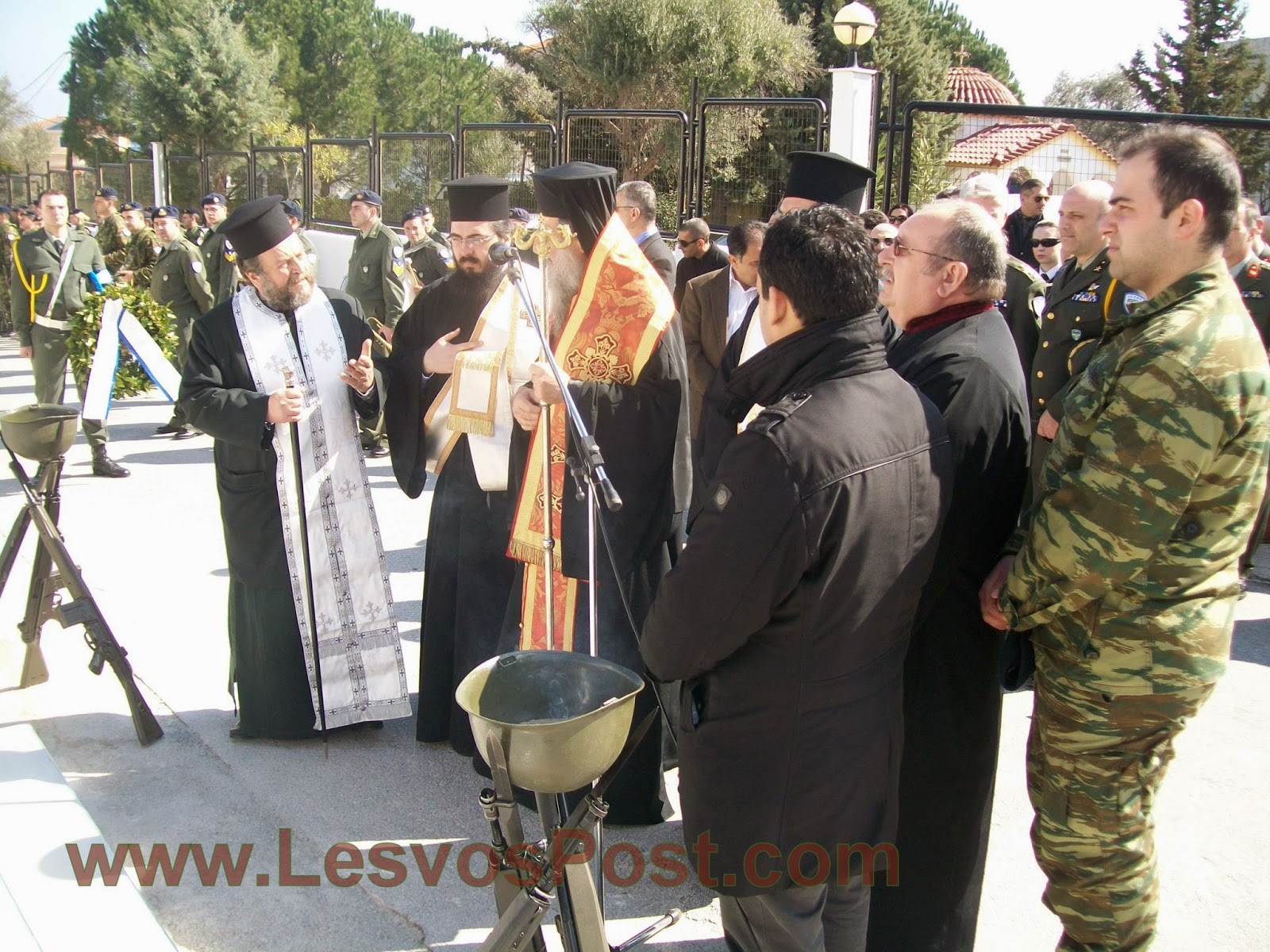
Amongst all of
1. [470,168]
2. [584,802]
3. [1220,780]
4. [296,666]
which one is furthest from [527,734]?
[470,168]

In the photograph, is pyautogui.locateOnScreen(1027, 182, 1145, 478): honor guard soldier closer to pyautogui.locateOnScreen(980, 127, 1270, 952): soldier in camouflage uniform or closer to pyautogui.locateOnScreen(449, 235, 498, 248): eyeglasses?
pyautogui.locateOnScreen(449, 235, 498, 248): eyeglasses

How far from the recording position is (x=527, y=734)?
1.87 m

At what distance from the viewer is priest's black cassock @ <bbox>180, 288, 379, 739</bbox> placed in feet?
12.8

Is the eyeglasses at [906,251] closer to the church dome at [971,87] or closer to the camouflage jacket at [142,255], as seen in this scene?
the camouflage jacket at [142,255]

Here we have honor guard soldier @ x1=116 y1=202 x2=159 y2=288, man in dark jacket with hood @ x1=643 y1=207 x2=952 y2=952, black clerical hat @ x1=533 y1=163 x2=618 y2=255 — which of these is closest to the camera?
man in dark jacket with hood @ x1=643 y1=207 x2=952 y2=952

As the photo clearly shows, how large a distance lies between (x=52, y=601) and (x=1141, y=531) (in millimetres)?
4107

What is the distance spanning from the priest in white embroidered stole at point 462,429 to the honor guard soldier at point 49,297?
6.07 meters

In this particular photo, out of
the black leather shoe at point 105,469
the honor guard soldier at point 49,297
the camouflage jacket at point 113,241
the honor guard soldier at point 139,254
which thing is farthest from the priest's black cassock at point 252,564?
the camouflage jacket at point 113,241

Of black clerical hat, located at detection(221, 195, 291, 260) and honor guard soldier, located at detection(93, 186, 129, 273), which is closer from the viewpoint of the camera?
black clerical hat, located at detection(221, 195, 291, 260)

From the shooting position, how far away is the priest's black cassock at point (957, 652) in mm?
2416

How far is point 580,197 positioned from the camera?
3406mm

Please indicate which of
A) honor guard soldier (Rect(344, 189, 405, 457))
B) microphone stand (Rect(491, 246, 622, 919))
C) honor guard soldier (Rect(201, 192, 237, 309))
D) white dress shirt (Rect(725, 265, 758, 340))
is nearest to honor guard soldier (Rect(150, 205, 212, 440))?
honor guard soldier (Rect(201, 192, 237, 309))

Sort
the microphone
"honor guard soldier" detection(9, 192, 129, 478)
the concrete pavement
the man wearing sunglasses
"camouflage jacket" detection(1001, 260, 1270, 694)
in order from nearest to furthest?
"camouflage jacket" detection(1001, 260, 1270, 694) < the microphone < the concrete pavement < the man wearing sunglasses < "honor guard soldier" detection(9, 192, 129, 478)

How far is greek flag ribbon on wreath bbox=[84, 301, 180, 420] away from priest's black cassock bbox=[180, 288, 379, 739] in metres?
1.40
